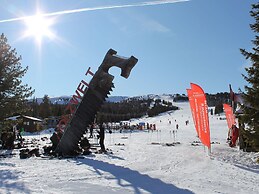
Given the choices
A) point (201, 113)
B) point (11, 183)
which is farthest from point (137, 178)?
point (201, 113)

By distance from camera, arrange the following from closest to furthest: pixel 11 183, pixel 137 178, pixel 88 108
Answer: pixel 11 183 < pixel 137 178 < pixel 88 108

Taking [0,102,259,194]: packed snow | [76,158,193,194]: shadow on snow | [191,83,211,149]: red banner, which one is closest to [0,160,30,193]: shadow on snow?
[0,102,259,194]: packed snow

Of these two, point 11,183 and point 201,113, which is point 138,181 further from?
point 201,113

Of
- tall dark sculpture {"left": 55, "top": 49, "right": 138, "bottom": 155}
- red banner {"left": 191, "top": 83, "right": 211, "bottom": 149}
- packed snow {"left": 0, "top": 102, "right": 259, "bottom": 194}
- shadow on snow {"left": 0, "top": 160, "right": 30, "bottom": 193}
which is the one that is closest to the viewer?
shadow on snow {"left": 0, "top": 160, "right": 30, "bottom": 193}

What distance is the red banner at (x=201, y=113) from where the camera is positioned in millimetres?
17016

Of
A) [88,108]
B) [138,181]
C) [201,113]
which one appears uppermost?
[88,108]

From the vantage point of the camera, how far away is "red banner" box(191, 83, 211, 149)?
1702cm

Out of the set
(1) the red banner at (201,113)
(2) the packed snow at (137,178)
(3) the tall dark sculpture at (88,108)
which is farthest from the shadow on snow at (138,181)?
(1) the red banner at (201,113)

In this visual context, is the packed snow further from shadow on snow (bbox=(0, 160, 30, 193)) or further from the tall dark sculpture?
the tall dark sculpture

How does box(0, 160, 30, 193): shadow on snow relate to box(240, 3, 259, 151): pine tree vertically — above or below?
below

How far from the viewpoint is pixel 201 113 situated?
17297mm

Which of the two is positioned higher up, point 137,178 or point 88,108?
point 88,108

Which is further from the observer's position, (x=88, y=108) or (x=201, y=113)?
(x=88, y=108)

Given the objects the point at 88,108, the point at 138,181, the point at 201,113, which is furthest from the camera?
the point at 88,108
